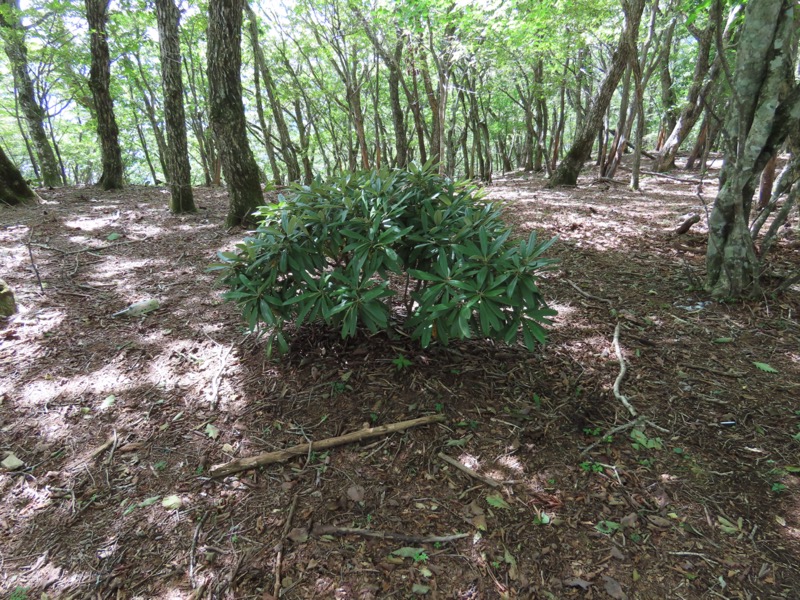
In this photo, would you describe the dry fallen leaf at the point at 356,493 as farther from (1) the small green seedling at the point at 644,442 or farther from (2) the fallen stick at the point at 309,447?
(1) the small green seedling at the point at 644,442

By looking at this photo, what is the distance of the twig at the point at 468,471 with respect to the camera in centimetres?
206

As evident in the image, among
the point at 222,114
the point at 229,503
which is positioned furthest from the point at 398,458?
the point at 222,114

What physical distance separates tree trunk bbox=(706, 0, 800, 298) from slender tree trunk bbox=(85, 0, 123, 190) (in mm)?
11176

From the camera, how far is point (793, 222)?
15.0ft

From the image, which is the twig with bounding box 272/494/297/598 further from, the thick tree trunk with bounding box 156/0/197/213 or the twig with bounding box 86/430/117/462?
the thick tree trunk with bounding box 156/0/197/213

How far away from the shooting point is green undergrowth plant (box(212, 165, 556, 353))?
86.7 inches

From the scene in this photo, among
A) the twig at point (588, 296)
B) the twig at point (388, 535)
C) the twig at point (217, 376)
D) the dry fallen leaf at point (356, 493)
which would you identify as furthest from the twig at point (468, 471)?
the twig at point (588, 296)

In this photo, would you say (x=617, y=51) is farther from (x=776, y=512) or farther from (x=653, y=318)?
(x=776, y=512)

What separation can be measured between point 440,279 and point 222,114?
476 centimetres

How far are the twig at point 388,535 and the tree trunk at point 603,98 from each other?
8.41 metres

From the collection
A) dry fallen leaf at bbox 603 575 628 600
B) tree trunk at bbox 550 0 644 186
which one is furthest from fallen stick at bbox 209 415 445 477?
tree trunk at bbox 550 0 644 186

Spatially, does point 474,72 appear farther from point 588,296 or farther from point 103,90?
point 588,296

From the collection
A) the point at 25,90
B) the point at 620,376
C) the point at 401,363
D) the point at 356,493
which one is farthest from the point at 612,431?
the point at 25,90

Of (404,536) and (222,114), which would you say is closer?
(404,536)
